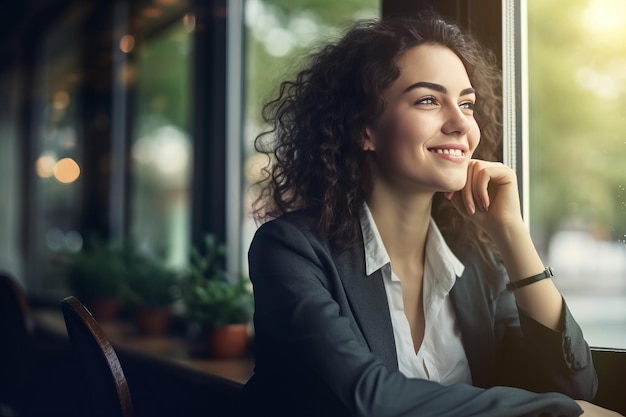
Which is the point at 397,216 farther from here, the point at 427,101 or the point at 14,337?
the point at 14,337

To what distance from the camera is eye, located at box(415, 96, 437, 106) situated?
150 centimetres

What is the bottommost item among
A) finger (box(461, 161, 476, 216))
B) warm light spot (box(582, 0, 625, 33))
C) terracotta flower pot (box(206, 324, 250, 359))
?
terracotta flower pot (box(206, 324, 250, 359))

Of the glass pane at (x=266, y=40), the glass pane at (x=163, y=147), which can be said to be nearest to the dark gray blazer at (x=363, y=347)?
the glass pane at (x=266, y=40)

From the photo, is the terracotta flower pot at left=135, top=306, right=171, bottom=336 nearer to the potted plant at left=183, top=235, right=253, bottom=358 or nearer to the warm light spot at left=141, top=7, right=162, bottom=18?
the potted plant at left=183, top=235, right=253, bottom=358

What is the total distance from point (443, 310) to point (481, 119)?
45 centimetres

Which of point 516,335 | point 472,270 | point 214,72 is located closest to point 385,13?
point 472,270

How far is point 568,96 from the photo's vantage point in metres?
2.07

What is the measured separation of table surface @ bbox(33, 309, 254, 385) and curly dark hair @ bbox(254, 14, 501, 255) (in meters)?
0.71

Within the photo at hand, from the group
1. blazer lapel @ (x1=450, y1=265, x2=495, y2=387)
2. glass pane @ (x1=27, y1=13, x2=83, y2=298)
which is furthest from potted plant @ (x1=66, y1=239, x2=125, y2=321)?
blazer lapel @ (x1=450, y1=265, x2=495, y2=387)

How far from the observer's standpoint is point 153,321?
3.28 metres

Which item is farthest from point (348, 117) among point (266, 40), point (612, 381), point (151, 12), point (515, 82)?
point (151, 12)

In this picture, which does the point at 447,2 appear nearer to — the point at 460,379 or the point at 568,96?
the point at 568,96

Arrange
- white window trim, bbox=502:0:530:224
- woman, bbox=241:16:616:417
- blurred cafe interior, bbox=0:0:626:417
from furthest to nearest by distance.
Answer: blurred cafe interior, bbox=0:0:626:417
white window trim, bbox=502:0:530:224
woman, bbox=241:16:616:417

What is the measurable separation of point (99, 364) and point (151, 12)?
3.09m
